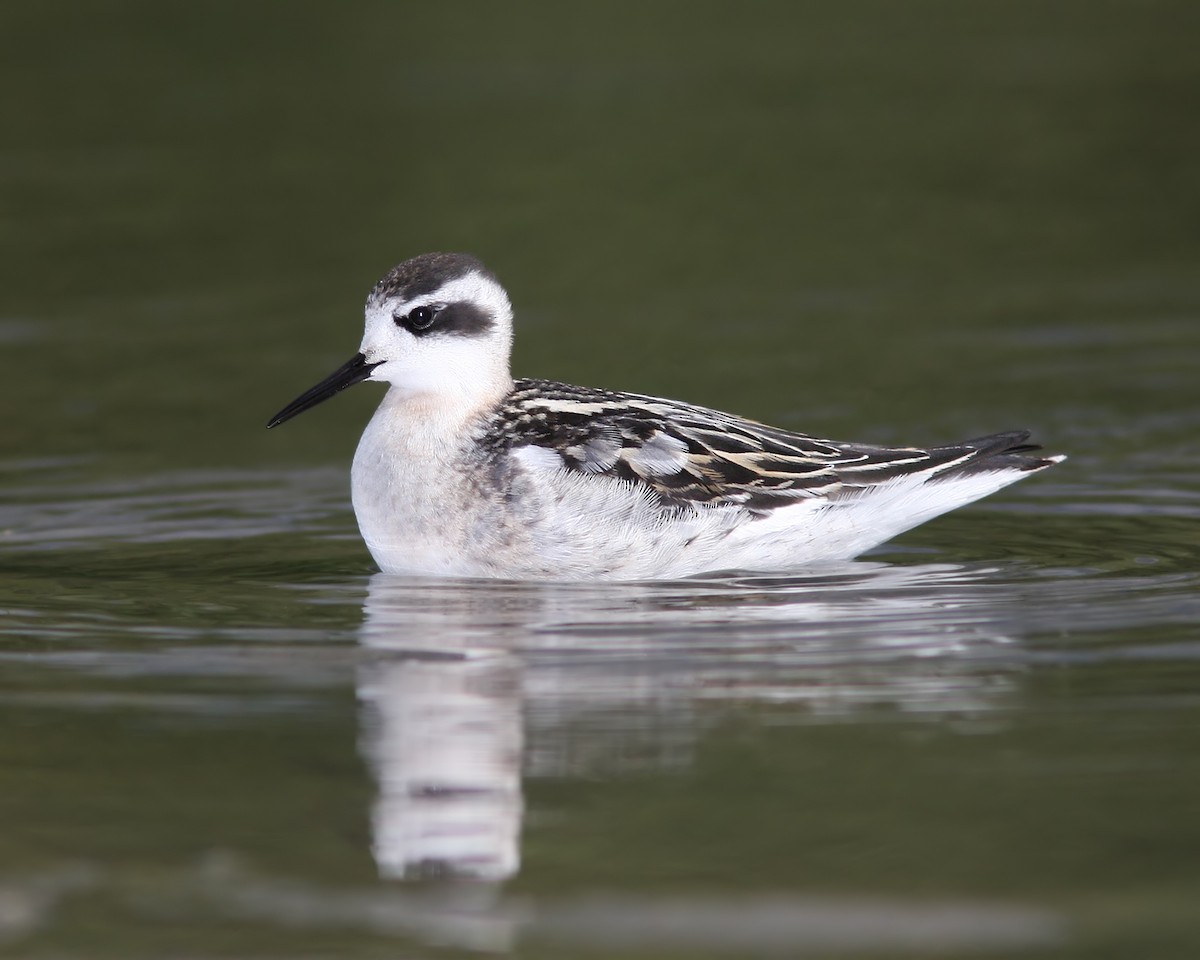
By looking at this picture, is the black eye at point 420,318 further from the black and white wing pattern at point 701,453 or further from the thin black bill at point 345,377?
the black and white wing pattern at point 701,453

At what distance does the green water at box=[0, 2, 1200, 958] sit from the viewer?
544 cm

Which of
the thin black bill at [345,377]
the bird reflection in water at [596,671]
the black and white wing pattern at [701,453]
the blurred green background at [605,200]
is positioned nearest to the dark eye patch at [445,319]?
the thin black bill at [345,377]

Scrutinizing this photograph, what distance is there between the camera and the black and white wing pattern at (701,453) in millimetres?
8969

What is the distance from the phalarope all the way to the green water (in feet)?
0.82

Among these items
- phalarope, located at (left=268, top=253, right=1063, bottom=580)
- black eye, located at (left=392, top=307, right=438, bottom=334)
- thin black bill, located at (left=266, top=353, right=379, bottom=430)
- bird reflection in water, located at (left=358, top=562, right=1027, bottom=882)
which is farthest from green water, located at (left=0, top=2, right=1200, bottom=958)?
black eye, located at (left=392, top=307, right=438, bottom=334)

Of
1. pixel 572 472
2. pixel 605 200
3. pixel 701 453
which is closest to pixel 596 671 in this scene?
pixel 572 472

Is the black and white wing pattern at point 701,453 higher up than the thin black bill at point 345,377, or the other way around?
the thin black bill at point 345,377

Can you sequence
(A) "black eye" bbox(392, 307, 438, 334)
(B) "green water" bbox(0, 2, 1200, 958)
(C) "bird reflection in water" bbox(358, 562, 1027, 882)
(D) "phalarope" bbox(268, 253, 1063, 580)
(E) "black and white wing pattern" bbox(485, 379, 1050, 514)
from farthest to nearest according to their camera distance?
(A) "black eye" bbox(392, 307, 438, 334), (E) "black and white wing pattern" bbox(485, 379, 1050, 514), (D) "phalarope" bbox(268, 253, 1063, 580), (C) "bird reflection in water" bbox(358, 562, 1027, 882), (B) "green water" bbox(0, 2, 1200, 958)

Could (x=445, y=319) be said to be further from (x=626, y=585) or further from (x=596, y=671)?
(x=596, y=671)

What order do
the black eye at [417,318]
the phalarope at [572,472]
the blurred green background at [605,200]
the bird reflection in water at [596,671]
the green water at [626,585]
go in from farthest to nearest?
the blurred green background at [605,200], the black eye at [417,318], the phalarope at [572,472], the bird reflection in water at [596,671], the green water at [626,585]

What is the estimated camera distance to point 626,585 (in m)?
8.80

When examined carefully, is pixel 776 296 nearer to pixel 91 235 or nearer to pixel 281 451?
pixel 281 451

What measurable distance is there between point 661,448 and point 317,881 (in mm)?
3982

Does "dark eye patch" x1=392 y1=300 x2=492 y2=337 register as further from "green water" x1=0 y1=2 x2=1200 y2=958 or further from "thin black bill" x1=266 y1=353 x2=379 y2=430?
"green water" x1=0 y1=2 x2=1200 y2=958
